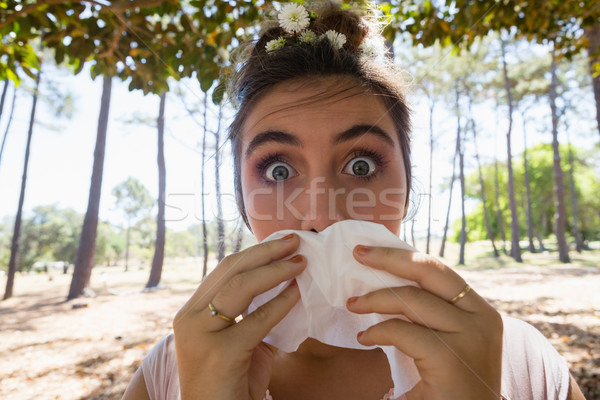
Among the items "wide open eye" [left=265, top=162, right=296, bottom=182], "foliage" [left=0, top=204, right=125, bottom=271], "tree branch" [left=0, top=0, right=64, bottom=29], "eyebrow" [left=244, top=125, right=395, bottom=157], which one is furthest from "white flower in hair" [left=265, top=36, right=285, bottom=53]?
"foliage" [left=0, top=204, right=125, bottom=271]

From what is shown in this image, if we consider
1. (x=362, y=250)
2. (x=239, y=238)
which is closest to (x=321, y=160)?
(x=362, y=250)

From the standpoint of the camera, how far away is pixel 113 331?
23.6 ft

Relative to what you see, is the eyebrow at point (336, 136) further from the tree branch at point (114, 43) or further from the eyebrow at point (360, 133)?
the tree branch at point (114, 43)

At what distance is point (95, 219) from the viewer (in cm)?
1078

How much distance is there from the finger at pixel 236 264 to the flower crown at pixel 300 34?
3.45 ft

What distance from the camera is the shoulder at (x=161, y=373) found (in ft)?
4.66

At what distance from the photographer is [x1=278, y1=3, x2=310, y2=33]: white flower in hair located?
1654 mm

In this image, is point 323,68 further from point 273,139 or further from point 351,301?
point 351,301

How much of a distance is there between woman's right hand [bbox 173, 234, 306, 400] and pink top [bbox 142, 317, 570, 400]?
0.48 m

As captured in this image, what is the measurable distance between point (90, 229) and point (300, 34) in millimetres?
11383

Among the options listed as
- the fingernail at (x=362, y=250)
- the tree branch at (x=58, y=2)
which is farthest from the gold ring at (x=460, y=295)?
the tree branch at (x=58, y=2)

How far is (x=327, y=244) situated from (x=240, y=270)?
10.7 inches

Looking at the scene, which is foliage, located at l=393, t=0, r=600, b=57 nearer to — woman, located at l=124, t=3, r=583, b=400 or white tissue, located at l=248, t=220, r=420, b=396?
woman, located at l=124, t=3, r=583, b=400

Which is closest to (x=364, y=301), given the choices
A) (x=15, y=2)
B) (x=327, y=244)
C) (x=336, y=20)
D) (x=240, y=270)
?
(x=327, y=244)
